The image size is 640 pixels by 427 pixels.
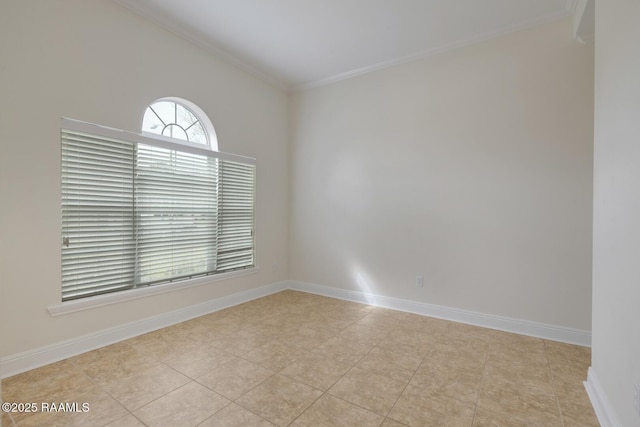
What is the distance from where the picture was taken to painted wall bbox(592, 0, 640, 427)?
1.40m

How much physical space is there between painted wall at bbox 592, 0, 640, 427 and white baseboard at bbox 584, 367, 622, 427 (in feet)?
0.10

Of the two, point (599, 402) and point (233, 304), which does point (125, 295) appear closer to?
point (233, 304)

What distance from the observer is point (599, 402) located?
1.82m

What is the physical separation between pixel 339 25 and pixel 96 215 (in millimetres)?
3074

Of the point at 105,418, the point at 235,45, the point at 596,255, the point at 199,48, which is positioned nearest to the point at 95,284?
the point at 105,418

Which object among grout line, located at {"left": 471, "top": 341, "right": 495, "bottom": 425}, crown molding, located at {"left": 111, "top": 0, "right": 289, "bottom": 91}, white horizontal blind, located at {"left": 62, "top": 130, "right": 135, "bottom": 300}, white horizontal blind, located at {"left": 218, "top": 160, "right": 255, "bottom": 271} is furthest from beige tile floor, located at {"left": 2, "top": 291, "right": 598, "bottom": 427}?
crown molding, located at {"left": 111, "top": 0, "right": 289, "bottom": 91}

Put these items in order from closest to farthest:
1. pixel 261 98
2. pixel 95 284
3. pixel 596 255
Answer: pixel 596 255 → pixel 95 284 → pixel 261 98

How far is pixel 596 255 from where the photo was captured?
1972 mm

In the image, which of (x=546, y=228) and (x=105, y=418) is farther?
(x=546, y=228)

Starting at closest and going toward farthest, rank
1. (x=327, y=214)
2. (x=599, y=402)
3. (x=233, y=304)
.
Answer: (x=599, y=402), (x=233, y=304), (x=327, y=214)

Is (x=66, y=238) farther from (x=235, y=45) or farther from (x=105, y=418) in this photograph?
(x=235, y=45)

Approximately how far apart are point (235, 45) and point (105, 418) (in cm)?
376

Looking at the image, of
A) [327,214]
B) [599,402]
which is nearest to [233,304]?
[327,214]

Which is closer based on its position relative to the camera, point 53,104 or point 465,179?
point 53,104
